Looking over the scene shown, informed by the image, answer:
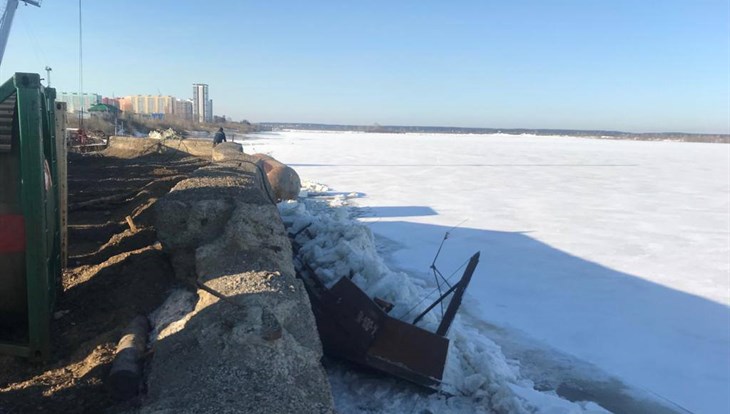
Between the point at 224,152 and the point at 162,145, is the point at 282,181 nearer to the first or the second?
the point at 224,152

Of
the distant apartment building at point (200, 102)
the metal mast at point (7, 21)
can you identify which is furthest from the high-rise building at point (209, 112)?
the metal mast at point (7, 21)

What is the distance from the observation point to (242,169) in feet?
25.0

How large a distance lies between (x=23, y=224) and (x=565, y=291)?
273 inches

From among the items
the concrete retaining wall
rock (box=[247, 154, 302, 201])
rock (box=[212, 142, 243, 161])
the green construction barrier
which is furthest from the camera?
the concrete retaining wall

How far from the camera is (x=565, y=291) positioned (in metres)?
8.53

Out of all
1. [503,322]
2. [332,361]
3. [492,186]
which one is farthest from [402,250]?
[492,186]

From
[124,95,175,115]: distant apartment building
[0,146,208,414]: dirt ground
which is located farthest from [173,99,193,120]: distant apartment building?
[0,146,208,414]: dirt ground

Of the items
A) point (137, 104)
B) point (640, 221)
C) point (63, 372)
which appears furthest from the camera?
point (137, 104)

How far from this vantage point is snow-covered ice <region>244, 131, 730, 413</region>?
5.57 m

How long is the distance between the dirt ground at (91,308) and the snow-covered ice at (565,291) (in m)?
1.86

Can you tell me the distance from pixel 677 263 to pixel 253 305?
8802 mm

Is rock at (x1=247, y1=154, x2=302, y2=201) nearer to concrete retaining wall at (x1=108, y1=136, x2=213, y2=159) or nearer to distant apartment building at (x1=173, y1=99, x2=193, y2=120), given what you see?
concrete retaining wall at (x1=108, y1=136, x2=213, y2=159)

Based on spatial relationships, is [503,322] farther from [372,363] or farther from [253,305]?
[253,305]

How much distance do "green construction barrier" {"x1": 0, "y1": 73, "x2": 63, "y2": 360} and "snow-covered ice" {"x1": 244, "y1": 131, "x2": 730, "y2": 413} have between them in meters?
2.40
